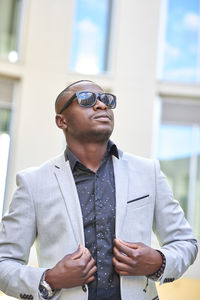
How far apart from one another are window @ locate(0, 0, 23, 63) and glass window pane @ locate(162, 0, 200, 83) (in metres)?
2.70

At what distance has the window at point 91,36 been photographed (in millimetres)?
8211

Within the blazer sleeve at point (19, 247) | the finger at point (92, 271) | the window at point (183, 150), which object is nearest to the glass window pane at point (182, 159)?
the window at point (183, 150)

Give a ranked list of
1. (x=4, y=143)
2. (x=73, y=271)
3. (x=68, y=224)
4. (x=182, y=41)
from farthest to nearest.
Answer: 1. (x=182, y=41)
2. (x=4, y=143)
3. (x=68, y=224)
4. (x=73, y=271)

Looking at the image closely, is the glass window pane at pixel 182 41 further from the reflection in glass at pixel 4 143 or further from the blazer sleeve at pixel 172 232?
the blazer sleeve at pixel 172 232

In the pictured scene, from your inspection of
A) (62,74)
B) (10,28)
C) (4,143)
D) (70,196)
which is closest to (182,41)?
(62,74)

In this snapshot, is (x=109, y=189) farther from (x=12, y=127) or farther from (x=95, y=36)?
(x=95, y=36)

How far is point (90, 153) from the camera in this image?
95.0 inches

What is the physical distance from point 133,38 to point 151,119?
149 centimetres

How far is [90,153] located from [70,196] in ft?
0.87

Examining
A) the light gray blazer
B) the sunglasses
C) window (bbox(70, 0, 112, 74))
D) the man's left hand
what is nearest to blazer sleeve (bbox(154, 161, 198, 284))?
the light gray blazer

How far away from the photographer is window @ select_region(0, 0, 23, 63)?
7.95 metres

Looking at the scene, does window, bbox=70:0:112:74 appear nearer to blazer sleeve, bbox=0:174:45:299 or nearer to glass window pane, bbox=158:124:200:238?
glass window pane, bbox=158:124:200:238

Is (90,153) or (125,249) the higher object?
(90,153)

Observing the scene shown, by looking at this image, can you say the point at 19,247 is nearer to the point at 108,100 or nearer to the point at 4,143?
the point at 108,100
